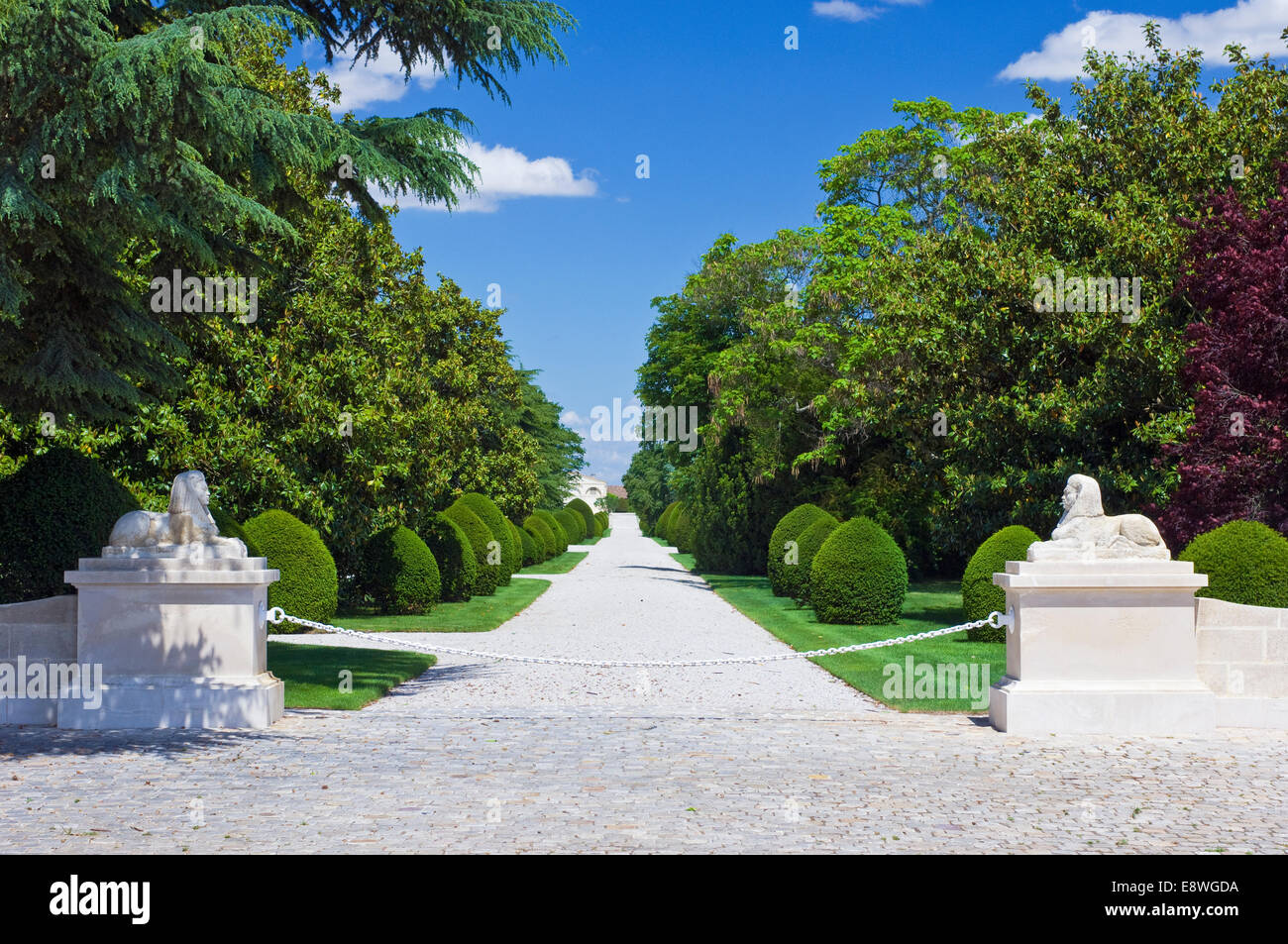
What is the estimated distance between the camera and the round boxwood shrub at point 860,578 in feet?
67.2

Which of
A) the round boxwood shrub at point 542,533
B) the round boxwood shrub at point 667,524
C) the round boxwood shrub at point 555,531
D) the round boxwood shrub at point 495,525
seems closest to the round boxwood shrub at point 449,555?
the round boxwood shrub at point 495,525

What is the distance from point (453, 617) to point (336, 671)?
27.3 ft

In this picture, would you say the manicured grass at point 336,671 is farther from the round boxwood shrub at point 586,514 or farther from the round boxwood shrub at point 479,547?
the round boxwood shrub at point 586,514

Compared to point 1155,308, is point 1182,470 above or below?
below

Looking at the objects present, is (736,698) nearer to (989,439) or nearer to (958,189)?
(989,439)

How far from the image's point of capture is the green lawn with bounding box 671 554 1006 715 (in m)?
12.7

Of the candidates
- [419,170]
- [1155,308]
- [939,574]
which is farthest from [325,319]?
[939,574]

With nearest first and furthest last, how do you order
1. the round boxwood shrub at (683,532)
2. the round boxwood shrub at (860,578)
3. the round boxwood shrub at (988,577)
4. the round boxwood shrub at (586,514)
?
the round boxwood shrub at (988,577)
the round boxwood shrub at (860,578)
the round boxwood shrub at (683,532)
the round boxwood shrub at (586,514)

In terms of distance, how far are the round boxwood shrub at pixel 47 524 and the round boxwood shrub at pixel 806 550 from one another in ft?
51.5

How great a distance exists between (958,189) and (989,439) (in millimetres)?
12057

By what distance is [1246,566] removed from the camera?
12570mm

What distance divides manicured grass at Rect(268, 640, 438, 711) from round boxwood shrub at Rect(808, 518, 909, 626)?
781 centimetres

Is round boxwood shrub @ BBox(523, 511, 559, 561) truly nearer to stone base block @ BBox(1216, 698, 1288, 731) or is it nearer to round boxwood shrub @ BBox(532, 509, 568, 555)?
round boxwood shrub @ BBox(532, 509, 568, 555)

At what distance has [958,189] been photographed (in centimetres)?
3047
